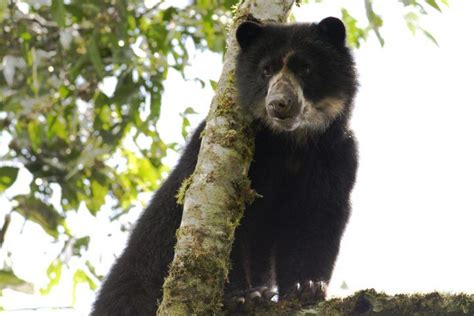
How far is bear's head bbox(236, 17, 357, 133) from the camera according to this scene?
223 inches

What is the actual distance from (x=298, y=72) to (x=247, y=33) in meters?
0.54

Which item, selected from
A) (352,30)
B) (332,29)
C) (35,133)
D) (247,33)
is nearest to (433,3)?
(332,29)

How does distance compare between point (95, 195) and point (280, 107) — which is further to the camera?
point (95, 195)

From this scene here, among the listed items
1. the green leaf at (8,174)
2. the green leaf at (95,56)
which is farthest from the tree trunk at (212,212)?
the green leaf at (8,174)


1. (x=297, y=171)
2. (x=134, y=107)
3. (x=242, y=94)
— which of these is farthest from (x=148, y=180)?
(x=242, y=94)

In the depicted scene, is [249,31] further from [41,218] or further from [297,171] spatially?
[41,218]

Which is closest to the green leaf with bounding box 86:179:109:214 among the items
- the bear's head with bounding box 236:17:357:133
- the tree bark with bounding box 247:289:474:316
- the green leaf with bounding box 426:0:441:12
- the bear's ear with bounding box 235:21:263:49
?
the bear's head with bounding box 236:17:357:133

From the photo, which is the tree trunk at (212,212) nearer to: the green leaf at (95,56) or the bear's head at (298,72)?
the bear's head at (298,72)

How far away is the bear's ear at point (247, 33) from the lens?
5.56m

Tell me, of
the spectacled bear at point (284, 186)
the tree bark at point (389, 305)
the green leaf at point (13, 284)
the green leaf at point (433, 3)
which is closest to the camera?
the tree bark at point (389, 305)

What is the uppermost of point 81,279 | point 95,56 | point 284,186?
point 95,56

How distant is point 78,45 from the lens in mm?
8844

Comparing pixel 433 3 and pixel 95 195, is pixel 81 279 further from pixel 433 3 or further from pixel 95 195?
pixel 433 3

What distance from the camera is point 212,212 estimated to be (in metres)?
4.24
